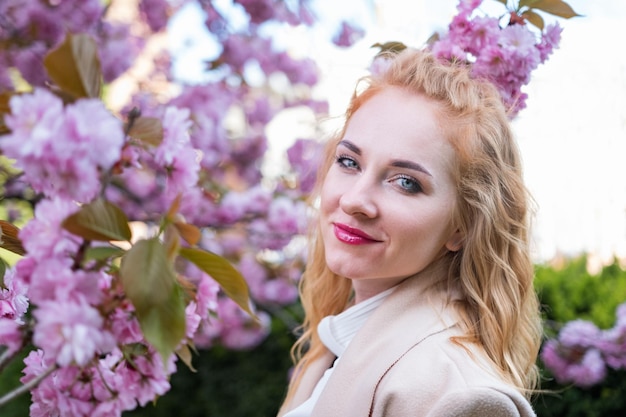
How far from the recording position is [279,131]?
17.4ft

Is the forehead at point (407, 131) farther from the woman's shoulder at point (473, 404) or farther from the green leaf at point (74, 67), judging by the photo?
the green leaf at point (74, 67)

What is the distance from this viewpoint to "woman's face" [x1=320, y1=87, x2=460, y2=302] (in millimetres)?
1485

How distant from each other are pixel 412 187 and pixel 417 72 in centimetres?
29

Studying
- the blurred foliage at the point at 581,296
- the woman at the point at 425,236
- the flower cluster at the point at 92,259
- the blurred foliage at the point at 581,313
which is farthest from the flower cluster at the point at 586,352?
the flower cluster at the point at 92,259

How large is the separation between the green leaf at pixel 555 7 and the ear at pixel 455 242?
1.78ft

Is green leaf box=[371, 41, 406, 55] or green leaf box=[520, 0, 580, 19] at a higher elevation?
green leaf box=[520, 0, 580, 19]

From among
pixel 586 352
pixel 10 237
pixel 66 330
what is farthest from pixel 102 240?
pixel 586 352

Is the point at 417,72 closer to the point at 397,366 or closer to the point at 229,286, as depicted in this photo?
the point at 397,366

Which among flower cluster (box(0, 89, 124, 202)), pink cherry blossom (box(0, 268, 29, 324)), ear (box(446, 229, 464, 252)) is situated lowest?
ear (box(446, 229, 464, 252))

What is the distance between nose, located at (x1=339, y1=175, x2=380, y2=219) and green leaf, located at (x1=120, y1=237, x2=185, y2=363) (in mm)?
636

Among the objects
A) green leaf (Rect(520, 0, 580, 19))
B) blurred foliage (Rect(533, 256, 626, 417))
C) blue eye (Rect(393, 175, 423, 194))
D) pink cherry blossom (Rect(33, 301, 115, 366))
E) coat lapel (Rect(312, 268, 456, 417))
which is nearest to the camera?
pink cherry blossom (Rect(33, 301, 115, 366))

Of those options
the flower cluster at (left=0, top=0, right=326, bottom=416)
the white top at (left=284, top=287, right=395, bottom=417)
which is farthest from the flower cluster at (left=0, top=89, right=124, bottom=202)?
the white top at (left=284, top=287, right=395, bottom=417)

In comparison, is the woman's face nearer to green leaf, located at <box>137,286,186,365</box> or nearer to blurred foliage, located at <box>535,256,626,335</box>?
green leaf, located at <box>137,286,186,365</box>

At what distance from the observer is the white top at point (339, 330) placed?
64.2 inches
